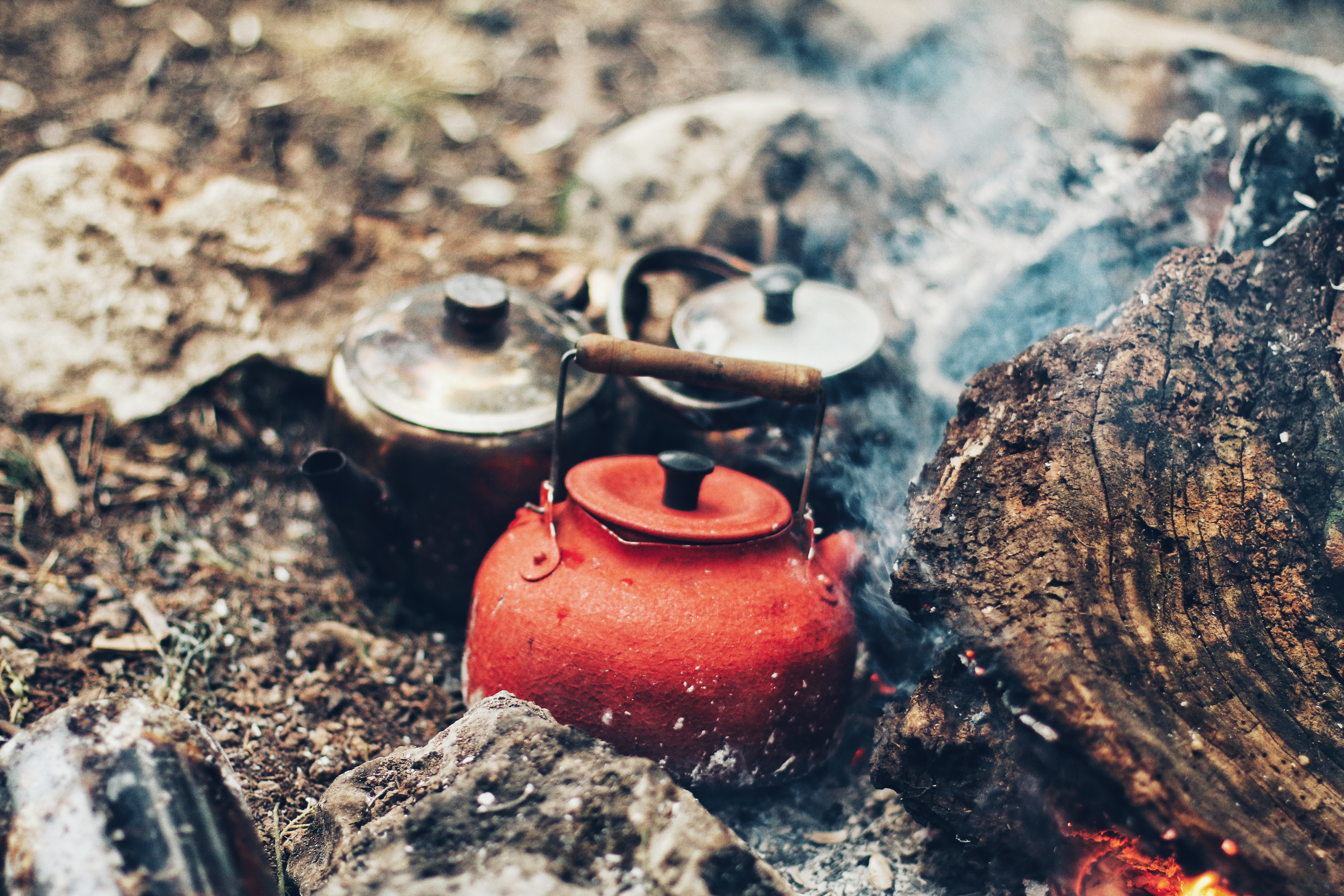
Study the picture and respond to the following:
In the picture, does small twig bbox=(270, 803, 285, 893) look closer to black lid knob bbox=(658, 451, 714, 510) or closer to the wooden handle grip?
black lid knob bbox=(658, 451, 714, 510)

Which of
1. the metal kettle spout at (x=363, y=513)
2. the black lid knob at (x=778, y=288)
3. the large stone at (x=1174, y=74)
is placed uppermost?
the large stone at (x=1174, y=74)

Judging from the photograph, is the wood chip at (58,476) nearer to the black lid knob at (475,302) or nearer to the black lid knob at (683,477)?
the black lid knob at (475,302)

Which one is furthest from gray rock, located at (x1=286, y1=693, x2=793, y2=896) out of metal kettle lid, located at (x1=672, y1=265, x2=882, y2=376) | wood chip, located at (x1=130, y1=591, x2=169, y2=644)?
metal kettle lid, located at (x1=672, y1=265, x2=882, y2=376)

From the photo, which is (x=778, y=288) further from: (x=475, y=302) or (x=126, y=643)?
(x=126, y=643)

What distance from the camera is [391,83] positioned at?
5.48 meters

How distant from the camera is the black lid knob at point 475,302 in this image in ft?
8.87

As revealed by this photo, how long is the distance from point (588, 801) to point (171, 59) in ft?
18.2

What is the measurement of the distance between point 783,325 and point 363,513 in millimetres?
1564

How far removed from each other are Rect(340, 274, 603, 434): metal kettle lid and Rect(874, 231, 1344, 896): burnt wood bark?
4.20 ft

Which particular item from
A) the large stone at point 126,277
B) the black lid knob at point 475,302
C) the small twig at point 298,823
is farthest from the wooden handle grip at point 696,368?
the large stone at point 126,277

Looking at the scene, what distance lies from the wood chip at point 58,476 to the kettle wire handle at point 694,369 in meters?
2.18

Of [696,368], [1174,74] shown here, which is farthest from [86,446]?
[1174,74]

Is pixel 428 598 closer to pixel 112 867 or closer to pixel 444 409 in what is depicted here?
pixel 444 409

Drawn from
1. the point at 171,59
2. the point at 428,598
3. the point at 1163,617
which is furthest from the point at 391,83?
the point at 1163,617
